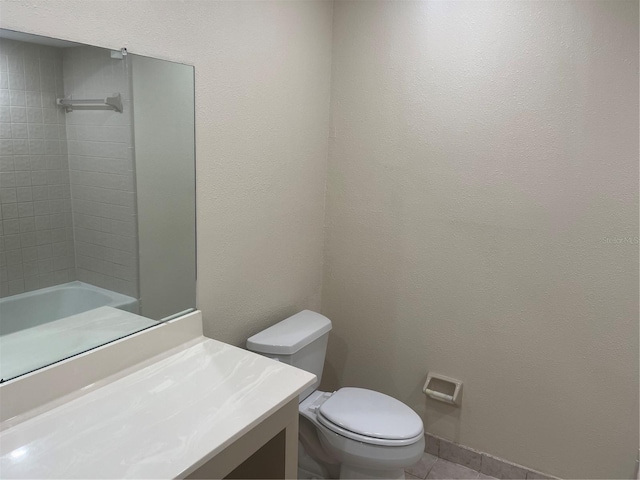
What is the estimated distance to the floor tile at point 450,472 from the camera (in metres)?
2.27

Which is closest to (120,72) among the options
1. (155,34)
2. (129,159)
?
(155,34)

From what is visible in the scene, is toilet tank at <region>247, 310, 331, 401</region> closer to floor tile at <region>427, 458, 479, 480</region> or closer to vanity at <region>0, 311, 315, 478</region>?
vanity at <region>0, 311, 315, 478</region>

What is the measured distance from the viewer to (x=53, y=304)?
5.36 ft

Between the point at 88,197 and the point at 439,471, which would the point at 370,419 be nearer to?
the point at 439,471

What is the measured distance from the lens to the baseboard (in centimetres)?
220

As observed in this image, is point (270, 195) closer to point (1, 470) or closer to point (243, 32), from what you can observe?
point (243, 32)

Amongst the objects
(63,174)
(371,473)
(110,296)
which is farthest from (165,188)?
(371,473)

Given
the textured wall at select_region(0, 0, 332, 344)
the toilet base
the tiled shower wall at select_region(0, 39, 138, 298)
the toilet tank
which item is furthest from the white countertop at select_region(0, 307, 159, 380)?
the toilet base

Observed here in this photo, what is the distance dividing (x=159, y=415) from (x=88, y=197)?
754 millimetres

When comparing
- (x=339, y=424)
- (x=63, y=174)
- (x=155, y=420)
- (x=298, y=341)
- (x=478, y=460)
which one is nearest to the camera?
(x=155, y=420)

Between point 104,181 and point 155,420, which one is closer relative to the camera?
point 155,420

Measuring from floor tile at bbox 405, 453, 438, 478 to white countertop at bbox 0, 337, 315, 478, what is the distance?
105cm

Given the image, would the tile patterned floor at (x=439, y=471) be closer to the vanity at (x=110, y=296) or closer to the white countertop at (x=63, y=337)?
the vanity at (x=110, y=296)

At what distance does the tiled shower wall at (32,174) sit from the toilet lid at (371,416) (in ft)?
3.58
